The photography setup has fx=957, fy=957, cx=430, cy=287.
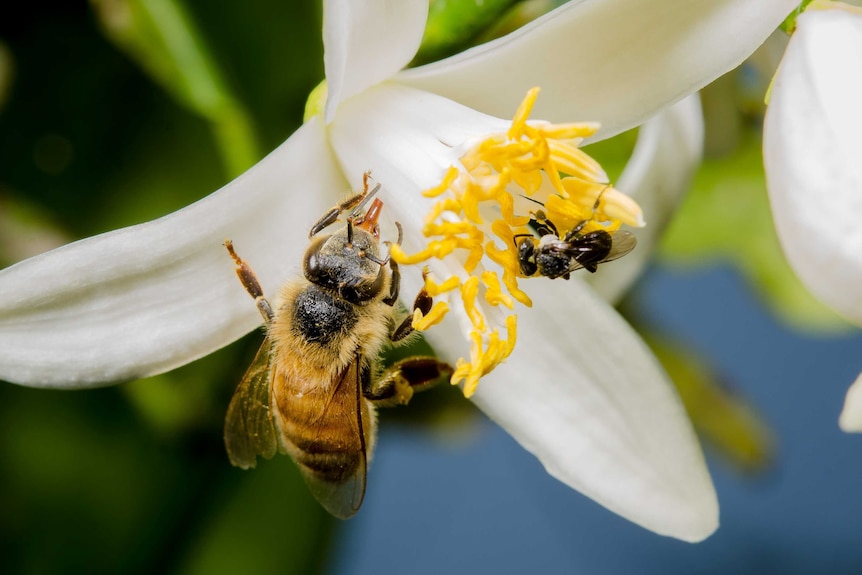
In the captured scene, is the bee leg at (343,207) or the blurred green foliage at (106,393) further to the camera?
the blurred green foliage at (106,393)

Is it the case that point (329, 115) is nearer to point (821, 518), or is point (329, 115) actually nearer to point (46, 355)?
point (46, 355)

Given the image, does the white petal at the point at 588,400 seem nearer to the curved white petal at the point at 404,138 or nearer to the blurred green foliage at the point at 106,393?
the curved white petal at the point at 404,138

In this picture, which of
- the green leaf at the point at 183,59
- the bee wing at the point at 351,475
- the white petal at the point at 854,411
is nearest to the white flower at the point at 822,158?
the white petal at the point at 854,411

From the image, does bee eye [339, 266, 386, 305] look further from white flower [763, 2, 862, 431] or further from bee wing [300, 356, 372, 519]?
white flower [763, 2, 862, 431]

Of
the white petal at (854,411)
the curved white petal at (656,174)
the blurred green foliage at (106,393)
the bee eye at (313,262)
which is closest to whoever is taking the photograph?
the white petal at (854,411)

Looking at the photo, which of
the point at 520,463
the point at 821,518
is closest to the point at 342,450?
the point at 520,463

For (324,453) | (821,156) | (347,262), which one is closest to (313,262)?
(347,262)

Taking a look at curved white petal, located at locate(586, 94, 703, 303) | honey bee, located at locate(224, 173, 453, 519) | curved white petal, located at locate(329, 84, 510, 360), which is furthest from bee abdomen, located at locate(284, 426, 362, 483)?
curved white petal, located at locate(586, 94, 703, 303)
